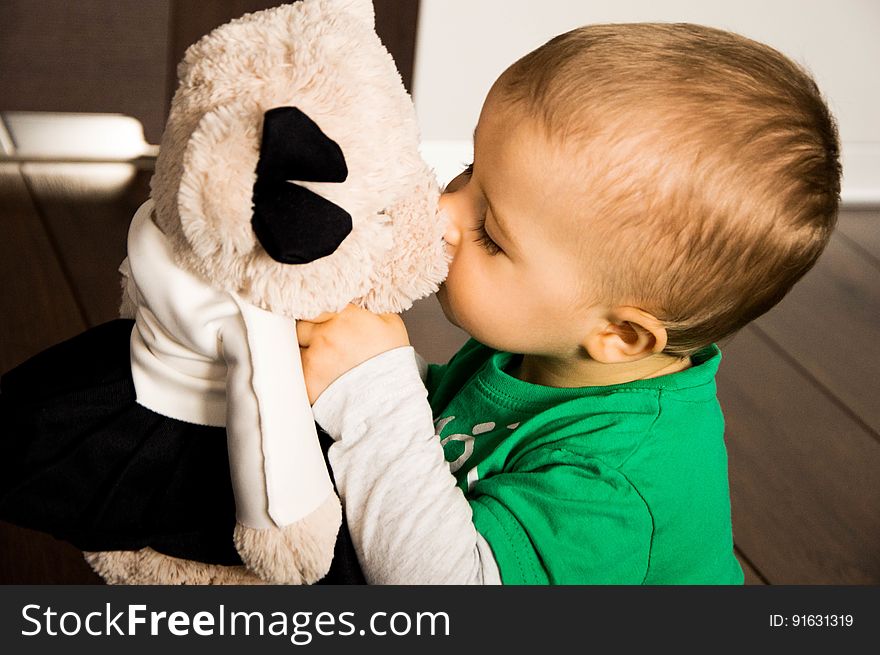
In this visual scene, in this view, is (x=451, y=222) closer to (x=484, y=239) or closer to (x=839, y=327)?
(x=484, y=239)

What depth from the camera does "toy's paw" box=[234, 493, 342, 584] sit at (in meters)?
0.58

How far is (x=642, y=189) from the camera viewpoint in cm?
66

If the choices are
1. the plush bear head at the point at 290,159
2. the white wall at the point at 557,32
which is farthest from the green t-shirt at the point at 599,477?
the white wall at the point at 557,32

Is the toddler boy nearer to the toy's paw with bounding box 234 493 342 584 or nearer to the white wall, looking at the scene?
the toy's paw with bounding box 234 493 342 584

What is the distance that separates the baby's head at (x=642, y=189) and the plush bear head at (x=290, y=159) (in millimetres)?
127

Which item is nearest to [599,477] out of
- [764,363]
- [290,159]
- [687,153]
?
[687,153]

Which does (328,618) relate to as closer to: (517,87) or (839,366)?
(517,87)

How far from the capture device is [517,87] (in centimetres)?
71

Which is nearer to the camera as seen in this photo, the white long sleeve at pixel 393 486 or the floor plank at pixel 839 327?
the white long sleeve at pixel 393 486

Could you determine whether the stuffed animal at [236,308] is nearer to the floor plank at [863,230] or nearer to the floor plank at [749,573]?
the floor plank at [749,573]

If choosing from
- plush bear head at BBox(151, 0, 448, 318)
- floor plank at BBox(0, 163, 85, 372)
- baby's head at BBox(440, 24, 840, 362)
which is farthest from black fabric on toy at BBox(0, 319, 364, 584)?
floor plank at BBox(0, 163, 85, 372)

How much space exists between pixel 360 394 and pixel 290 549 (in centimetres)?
13

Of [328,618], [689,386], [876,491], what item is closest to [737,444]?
[876,491]

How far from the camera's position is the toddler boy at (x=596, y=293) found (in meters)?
0.66
